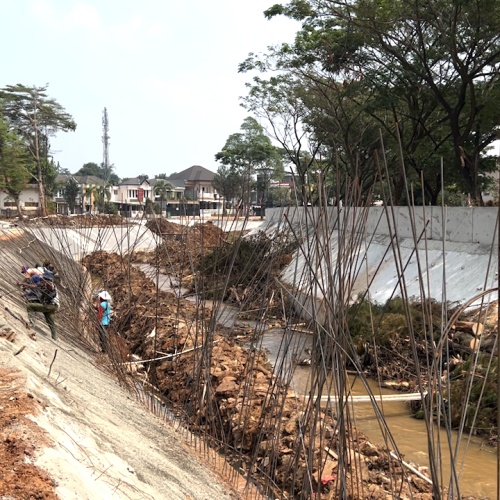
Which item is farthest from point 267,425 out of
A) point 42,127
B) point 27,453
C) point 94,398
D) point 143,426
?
point 42,127

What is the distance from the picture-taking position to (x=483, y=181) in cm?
1958

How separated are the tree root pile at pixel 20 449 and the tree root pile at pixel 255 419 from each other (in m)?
1.34

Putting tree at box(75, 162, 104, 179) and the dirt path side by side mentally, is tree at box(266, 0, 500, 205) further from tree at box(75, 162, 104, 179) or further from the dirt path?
tree at box(75, 162, 104, 179)

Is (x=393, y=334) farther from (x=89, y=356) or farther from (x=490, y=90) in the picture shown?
(x=490, y=90)

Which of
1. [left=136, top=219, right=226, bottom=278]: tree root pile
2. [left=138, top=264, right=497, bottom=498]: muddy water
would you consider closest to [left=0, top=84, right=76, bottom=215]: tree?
[left=136, top=219, right=226, bottom=278]: tree root pile

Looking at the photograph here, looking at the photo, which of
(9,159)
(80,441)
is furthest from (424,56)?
(9,159)

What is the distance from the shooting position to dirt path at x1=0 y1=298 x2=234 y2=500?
102 inches

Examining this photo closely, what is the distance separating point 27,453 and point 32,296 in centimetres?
467

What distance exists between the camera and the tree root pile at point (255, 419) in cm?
337

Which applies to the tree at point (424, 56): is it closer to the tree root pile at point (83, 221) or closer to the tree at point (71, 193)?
the tree root pile at point (83, 221)

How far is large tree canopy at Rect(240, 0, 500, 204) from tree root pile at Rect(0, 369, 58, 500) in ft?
26.0

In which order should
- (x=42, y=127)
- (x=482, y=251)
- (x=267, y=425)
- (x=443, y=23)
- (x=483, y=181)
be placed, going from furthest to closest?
(x=42, y=127)
(x=483, y=181)
(x=443, y=23)
(x=482, y=251)
(x=267, y=425)

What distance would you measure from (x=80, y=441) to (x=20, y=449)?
573 millimetres

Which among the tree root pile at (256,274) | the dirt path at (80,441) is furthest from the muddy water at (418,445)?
the dirt path at (80,441)
